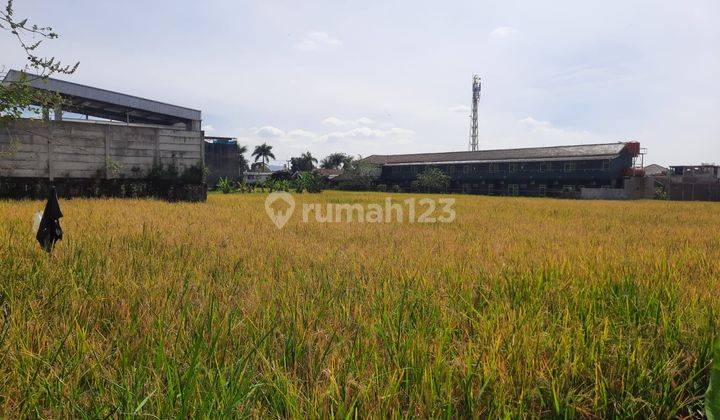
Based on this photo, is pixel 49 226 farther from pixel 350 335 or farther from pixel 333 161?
pixel 333 161

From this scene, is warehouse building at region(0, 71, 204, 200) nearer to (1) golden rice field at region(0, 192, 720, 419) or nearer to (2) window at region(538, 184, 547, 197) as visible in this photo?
(1) golden rice field at region(0, 192, 720, 419)

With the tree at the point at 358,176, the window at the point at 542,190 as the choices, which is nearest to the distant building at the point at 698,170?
the window at the point at 542,190

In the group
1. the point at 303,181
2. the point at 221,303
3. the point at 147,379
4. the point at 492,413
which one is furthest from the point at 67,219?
the point at 303,181

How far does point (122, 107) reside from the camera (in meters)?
26.9

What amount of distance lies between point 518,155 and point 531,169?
3.38m

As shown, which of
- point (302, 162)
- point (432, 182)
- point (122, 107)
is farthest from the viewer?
point (302, 162)

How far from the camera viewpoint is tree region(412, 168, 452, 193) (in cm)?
4369

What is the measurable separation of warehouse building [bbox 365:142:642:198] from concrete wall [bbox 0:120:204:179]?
31553mm

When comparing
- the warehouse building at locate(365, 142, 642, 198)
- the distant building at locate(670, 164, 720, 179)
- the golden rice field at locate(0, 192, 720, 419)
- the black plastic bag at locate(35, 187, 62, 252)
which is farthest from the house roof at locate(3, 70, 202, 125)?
the distant building at locate(670, 164, 720, 179)

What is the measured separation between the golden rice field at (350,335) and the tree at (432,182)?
131ft

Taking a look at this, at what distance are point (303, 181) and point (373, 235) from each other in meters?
21.8

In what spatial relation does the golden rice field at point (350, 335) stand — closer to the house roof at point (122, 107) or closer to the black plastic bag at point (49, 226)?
the black plastic bag at point (49, 226)

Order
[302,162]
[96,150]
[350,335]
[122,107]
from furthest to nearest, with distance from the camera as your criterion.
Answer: [302,162], [122,107], [96,150], [350,335]

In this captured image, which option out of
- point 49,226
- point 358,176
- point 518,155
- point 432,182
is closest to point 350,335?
point 49,226
